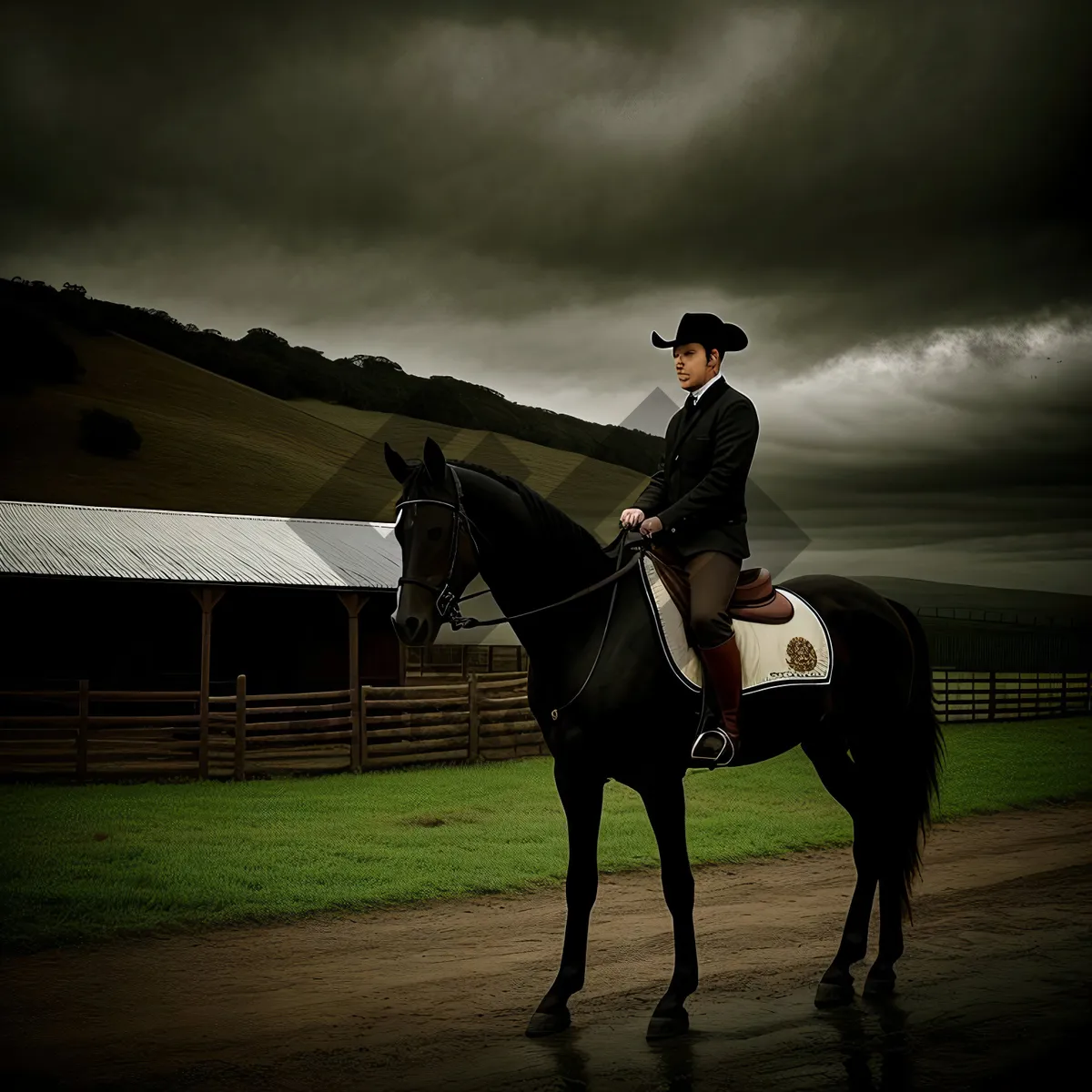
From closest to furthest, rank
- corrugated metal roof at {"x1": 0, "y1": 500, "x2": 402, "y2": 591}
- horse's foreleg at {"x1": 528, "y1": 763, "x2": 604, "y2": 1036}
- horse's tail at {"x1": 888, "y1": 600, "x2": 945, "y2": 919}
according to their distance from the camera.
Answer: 1. horse's foreleg at {"x1": 528, "y1": 763, "x2": 604, "y2": 1036}
2. horse's tail at {"x1": 888, "y1": 600, "x2": 945, "y2": 919}
3. corrugated metal roof at {"x1": 0, "y1": 500, "x2": 402, "y2": 591}

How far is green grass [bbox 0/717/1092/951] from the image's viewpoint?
300 inches

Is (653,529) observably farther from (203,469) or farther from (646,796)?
(203,469)

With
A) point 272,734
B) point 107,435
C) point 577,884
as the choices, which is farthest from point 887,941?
point 107,435

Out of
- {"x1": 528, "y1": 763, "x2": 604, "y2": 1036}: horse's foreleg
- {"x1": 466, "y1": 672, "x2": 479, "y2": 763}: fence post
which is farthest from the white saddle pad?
{"x1": 466, "y1": 672, "x2": 479, "y2": 763}: fence post

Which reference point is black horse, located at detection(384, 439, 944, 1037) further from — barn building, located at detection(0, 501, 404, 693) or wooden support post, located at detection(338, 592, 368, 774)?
barn building, located at detection(0, 501, 404, 693)

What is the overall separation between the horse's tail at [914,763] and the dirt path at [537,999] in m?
0.65

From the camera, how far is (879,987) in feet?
17.1

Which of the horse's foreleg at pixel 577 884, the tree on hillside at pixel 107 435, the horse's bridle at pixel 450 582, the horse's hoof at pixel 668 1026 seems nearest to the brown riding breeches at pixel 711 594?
the horse's bridle at pixel 450 582

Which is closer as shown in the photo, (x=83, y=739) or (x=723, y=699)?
(x=723, y=699)

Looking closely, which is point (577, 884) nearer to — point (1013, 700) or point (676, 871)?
point (676, 871)

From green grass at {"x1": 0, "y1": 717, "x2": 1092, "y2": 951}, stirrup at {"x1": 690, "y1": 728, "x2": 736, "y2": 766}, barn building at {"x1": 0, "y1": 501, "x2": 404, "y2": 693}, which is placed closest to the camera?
stirrup at {"x1": 690, "y1": 728, "x2": 736, "y2": 766}

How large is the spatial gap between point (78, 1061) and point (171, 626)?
54.8 feet

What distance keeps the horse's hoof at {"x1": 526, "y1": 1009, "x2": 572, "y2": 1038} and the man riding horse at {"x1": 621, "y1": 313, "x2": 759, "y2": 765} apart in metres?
1.37

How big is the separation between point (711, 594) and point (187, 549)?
53.8 ft
